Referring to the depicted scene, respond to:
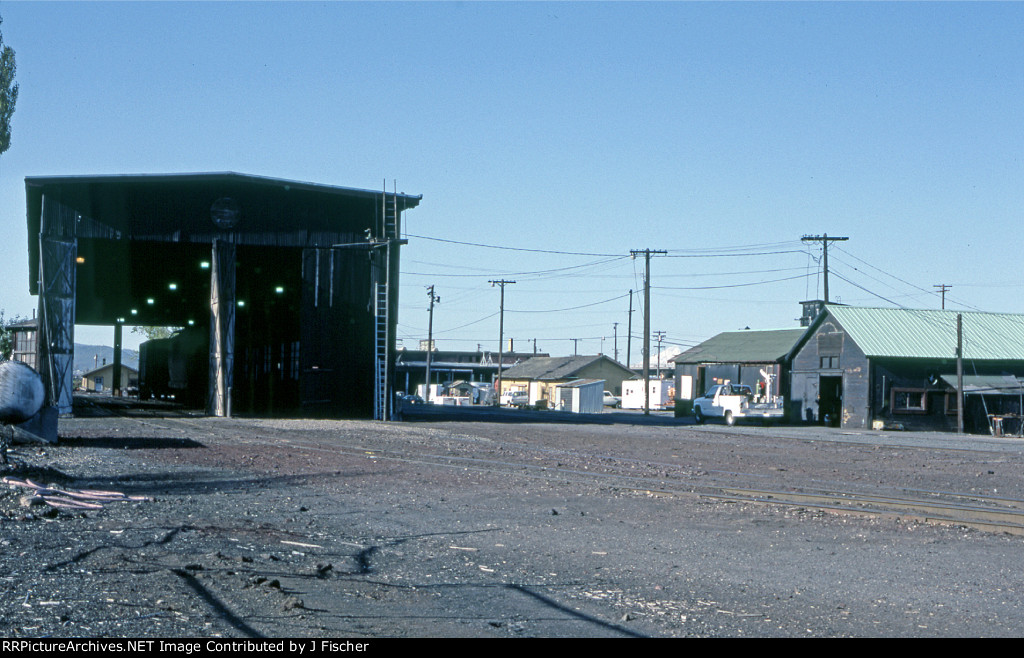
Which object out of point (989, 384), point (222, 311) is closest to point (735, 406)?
point (989, 384)

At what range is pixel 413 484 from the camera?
52.3 ft

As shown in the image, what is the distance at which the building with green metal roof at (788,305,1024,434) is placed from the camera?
48.8m

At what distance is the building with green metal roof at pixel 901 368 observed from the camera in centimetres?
4881

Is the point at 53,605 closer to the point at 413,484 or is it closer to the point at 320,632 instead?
the point at 320,632

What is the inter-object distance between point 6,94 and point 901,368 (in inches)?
1642

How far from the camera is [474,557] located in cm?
920

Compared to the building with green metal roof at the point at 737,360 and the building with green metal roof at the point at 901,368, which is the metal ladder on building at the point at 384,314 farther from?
the building with green metal roof at the point at 737,360

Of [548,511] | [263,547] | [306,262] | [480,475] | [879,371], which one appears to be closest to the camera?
[263,547]

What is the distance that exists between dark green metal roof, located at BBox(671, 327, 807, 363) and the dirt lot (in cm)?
Answer: 3833

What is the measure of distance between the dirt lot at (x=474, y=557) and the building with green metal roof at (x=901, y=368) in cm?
3173

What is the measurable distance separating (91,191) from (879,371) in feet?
123

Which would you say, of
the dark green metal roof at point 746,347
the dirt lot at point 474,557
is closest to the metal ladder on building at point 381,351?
the dirt lot at point 474,557

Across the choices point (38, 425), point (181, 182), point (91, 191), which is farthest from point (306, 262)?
point (38, 425)

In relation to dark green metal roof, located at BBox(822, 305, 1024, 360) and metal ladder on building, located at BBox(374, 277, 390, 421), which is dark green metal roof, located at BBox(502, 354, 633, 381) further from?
metal ladder on building, located at BBox(374, 277, 390, 421)
